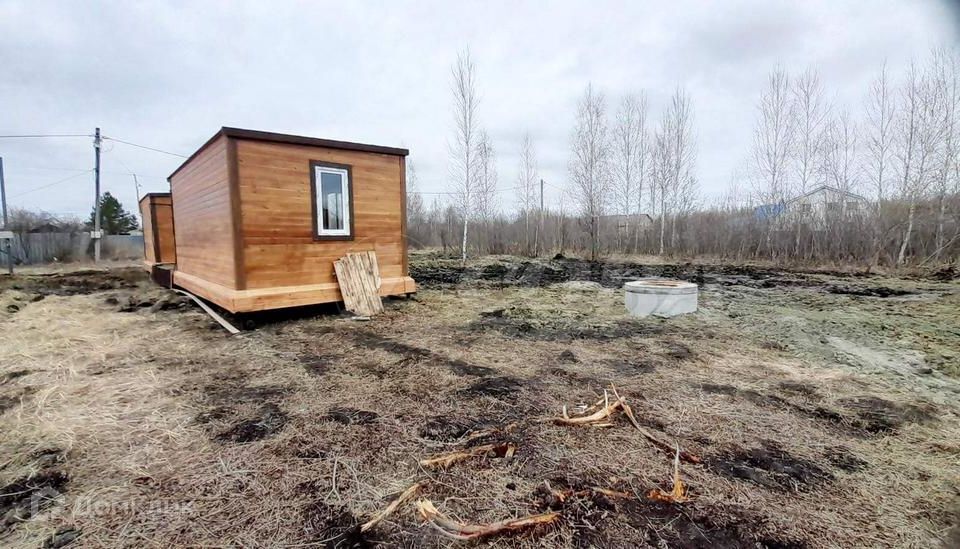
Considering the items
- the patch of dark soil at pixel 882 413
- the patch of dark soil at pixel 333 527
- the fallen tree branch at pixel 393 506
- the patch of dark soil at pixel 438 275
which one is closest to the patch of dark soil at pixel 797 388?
the patch of dark soil at pixel 882 413

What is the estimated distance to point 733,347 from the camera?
4180 mm

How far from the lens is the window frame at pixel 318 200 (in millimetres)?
5812

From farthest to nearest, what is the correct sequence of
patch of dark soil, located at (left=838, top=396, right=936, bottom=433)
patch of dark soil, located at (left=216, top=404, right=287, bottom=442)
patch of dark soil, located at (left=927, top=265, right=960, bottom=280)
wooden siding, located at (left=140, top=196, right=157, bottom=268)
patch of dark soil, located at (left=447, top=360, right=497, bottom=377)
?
wooden siding, located at (left=140, top=196, right=157, bottom=268) → patch of dark soil, located at (left=927, top=265, right=960, bottom=280) → patch of dark soil, located at (left=447, top=360, right=497, bottom=377) → patch of dark soil, located at (left=838, top=396, right=936, bottom=433) → patch of dark soil, located at (left=216, top=404, right=287, bottom=442)

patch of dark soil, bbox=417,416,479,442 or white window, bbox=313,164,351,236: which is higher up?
white window, bbox=313,164,351,236

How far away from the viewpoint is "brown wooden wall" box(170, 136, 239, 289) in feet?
17.4

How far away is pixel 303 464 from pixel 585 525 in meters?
1.43

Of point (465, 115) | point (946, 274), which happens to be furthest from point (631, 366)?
point (465, 115)

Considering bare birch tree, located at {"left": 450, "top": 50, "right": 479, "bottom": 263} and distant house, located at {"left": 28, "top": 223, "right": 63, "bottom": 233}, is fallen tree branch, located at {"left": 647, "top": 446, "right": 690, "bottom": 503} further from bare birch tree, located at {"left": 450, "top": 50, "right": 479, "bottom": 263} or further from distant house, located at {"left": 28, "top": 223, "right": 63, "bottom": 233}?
distant house, located at {"left": 28, "top": 223, "right": 63, "bottom": 233}

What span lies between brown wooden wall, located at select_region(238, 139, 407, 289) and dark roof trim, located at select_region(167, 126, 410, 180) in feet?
0.21

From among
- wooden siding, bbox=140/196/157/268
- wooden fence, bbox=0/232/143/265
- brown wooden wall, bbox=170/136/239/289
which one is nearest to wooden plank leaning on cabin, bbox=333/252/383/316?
brown wooden wall, bbox=170/136/239/289

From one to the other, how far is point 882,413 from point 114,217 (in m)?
35.0

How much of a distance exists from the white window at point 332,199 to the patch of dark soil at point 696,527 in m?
5.59

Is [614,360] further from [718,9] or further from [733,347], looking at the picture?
[718,9]

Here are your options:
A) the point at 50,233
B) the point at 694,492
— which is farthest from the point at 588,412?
the point at 50,233
